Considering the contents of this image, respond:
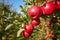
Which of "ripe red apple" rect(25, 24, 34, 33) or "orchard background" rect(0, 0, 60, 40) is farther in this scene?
"ripe red apple" rect(25, 24, 34, 33)

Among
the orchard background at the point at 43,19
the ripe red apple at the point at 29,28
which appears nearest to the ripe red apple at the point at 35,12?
the orchard background at the point at 43,19

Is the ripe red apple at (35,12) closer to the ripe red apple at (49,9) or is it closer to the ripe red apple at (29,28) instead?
the ripe red apple at (49,9)

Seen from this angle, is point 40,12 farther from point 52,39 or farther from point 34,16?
point 52,39

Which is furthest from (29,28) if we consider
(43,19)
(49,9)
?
(49,9)

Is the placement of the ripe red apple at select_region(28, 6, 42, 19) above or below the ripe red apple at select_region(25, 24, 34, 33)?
above

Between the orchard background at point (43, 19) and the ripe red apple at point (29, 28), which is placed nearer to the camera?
the orchard background at point (43, 19)

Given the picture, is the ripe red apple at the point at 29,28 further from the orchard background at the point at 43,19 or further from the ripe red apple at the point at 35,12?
the ripe red apple at the point at 35,12

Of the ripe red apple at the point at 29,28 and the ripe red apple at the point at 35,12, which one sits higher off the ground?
the ripe red apple at the point at 35,12

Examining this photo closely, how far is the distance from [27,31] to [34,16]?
242 millimetres

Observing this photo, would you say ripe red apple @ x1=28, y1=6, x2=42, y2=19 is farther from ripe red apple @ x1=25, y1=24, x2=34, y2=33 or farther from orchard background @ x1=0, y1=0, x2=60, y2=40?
ripe red apple @ x1=25, y1=24, x2=34, y2=33

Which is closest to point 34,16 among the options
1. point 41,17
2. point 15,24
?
point 41,17

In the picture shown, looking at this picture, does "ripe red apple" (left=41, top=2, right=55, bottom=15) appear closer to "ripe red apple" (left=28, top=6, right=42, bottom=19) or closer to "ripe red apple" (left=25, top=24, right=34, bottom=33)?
"ripe red apple" (left=28, top=6, right=42, bottom=19)

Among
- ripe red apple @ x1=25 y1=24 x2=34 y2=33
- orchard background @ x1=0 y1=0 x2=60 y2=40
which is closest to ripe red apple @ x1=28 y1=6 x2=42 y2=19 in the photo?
orchard background @ x1=0 y1=0 x2=60 y2=40

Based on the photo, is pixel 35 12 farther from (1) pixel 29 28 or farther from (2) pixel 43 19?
(1) pixel 29 28
